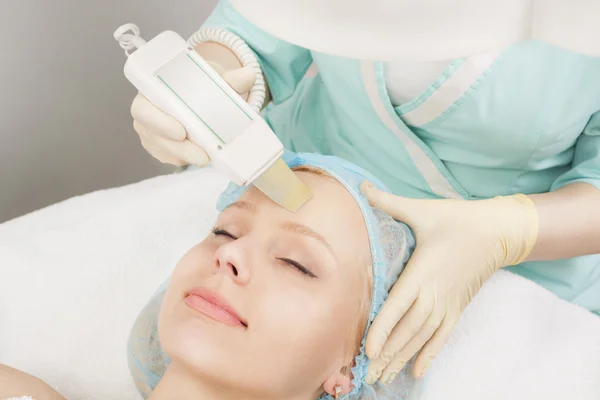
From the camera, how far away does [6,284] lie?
1.17 m

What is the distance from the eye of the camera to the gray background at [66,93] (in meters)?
1.17

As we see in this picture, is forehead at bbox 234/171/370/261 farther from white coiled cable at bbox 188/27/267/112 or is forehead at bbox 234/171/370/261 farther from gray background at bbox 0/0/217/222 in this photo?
gray background at bbox 0/0/217/222

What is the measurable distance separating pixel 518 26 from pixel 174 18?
119 centimetres

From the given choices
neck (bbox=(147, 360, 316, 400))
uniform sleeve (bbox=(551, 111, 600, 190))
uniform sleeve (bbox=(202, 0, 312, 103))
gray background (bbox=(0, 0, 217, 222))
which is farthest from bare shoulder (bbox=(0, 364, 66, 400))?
uniform sleeve (bbox=(551, 111, 600, 190))

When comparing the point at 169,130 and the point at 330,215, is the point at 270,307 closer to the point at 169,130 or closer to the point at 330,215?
the point at 330,215

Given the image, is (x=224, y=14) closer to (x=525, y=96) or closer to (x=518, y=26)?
(x=525, y=96)

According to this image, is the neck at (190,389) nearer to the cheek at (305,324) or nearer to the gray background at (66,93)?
the cheek at (305,324)

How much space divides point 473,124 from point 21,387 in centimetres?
83

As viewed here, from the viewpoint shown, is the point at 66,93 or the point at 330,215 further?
the point at 66,93

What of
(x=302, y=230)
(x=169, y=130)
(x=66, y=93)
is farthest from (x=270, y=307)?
(x=66, y=93)

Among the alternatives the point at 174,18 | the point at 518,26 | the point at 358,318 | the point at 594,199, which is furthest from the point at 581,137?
the point at 174,18

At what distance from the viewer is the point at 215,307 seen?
87cm

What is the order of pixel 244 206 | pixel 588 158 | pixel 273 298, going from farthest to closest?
pixel 588 158, pixel 244 206, pixel 273 298

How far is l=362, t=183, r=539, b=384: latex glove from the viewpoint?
3.18 ft
